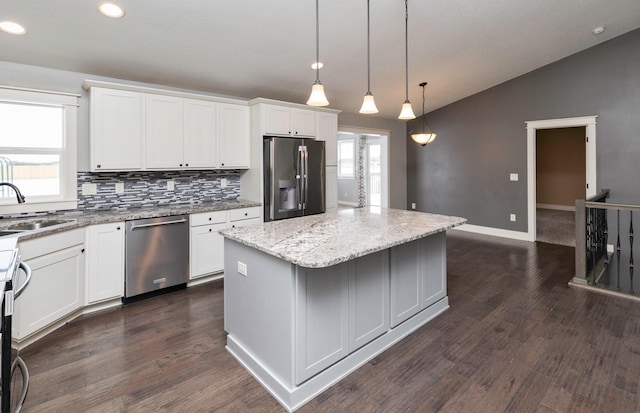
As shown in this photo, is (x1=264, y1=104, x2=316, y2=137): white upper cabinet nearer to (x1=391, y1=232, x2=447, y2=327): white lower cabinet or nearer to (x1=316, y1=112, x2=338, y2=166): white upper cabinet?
(x1=316, y1=112, x2=338, y2=166): white upper cabinet

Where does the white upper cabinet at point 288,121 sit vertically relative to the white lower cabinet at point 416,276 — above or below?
above

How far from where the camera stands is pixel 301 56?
148 inches

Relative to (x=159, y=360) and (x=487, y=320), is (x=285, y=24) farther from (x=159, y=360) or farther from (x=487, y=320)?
(x=487, y=320)

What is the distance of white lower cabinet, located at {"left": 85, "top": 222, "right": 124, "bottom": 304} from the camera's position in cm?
304

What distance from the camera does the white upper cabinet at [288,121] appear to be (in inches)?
165

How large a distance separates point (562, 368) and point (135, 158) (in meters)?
4.01

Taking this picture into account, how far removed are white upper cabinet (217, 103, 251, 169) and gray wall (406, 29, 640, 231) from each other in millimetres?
4312

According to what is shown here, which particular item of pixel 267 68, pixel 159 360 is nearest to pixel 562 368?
pixel 159 360

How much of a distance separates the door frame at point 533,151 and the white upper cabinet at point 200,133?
16.7ft

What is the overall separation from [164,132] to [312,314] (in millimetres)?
2715

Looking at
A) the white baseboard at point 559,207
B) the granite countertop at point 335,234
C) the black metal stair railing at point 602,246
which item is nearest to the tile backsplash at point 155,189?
the granite countertop at point 335,234

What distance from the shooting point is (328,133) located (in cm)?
492

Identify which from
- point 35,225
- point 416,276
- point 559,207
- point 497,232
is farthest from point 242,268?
point 559,207

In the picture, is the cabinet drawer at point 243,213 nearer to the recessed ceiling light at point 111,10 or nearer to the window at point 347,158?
the recessed ceiling light at point 111,10
